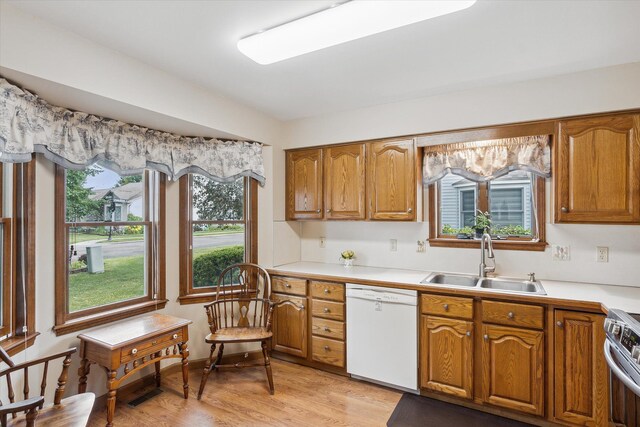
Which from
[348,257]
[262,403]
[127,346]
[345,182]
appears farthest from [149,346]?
[345,182]

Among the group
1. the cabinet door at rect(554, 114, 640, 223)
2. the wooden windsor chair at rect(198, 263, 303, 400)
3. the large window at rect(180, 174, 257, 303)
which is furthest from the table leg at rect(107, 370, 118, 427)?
the cabinet door at rect(554, 114, 640, 223)

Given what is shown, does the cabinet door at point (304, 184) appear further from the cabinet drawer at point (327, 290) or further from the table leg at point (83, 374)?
the table leg at point (83, 374)

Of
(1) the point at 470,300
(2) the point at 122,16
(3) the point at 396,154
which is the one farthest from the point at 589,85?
(2) the point at 122,16

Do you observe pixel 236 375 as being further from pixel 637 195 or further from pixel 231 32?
pixel 637 195

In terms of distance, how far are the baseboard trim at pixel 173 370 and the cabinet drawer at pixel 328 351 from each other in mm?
678

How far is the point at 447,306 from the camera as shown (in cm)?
251

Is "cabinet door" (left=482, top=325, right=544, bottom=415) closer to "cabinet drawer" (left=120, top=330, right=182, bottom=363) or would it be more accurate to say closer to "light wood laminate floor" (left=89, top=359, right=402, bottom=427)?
"light wood laminate floor" (left=89, top=359, right=402, bottom=427)

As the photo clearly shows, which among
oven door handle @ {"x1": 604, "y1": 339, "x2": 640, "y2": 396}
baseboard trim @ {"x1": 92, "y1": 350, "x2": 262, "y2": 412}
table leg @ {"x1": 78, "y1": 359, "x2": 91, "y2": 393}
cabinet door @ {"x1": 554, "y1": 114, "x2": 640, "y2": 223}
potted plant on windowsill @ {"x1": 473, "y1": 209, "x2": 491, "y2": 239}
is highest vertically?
cabinet door @ {"x1": 554, "y1": 114, "x2": 640, "y2": 223}

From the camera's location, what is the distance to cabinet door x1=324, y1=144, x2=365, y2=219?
322 cm

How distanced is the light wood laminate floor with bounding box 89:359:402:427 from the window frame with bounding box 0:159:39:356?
806 millimetres

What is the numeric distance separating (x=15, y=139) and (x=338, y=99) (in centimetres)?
228

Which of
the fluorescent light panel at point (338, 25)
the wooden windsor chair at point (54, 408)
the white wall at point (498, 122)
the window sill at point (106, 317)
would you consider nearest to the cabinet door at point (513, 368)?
the white wall at point (498, 122)

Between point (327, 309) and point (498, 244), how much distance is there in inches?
62.8

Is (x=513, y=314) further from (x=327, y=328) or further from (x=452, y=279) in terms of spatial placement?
(x=327, y=328)
